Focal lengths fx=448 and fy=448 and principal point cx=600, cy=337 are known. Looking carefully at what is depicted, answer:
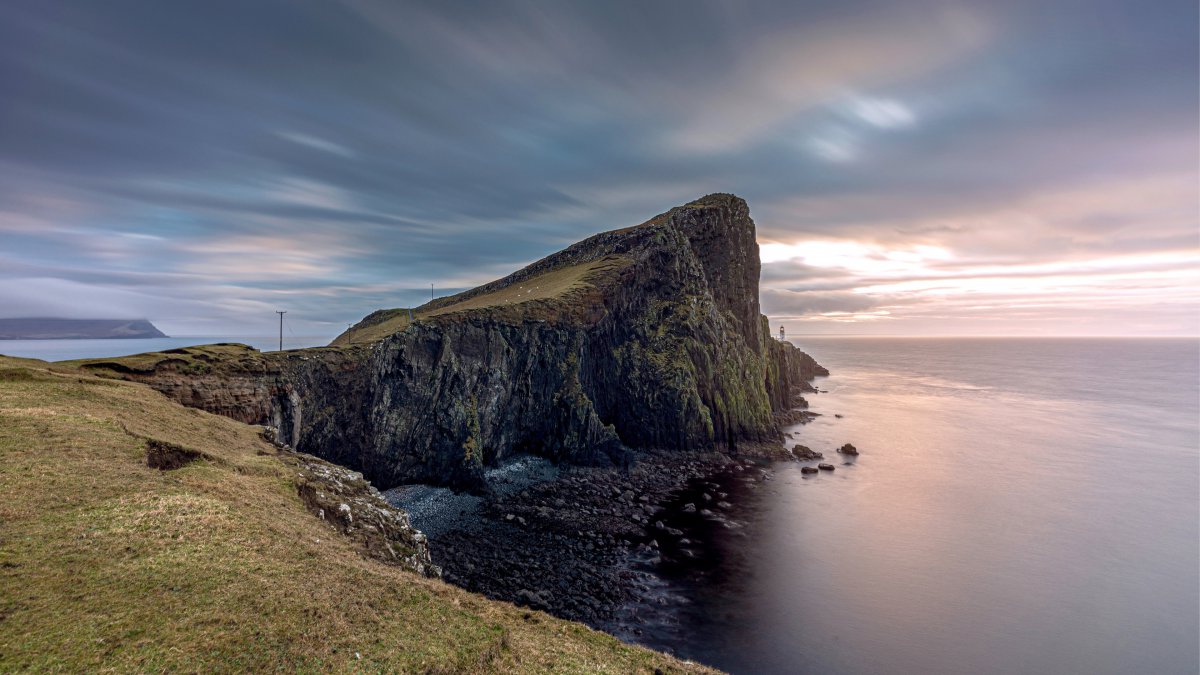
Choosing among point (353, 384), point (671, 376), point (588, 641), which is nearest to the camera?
point (588, 641)

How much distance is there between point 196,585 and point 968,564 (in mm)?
55011

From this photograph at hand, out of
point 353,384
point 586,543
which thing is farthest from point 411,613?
point 353,384

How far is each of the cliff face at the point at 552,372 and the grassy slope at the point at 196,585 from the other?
20259 mm

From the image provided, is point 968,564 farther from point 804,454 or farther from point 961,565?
point 804,454

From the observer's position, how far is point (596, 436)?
215 feet

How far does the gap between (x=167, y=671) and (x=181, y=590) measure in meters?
3.15

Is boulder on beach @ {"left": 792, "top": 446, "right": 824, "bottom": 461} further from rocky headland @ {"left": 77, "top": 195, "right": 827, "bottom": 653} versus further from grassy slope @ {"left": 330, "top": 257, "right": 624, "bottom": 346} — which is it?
grassy slope @ {"left": 330, "top": 257, "right": 624, "bottom": 346}

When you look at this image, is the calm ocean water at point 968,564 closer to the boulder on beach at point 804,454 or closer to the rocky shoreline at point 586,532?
the rocky shoreline at point 586,532

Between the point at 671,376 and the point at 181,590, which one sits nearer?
the point at 181,590

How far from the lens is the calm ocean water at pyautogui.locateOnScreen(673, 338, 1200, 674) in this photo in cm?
2984

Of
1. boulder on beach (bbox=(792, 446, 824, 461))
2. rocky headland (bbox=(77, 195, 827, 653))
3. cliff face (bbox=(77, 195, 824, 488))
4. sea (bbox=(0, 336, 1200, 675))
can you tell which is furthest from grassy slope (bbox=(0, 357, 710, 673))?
boulder on beach (bbox=(792, 446, 824, 461))

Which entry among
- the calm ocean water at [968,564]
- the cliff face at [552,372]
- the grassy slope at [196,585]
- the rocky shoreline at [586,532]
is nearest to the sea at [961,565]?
the calm ocean water at [968,564]

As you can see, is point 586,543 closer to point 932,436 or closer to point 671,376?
point 671,376

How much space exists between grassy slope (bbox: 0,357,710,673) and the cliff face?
20259 mm
